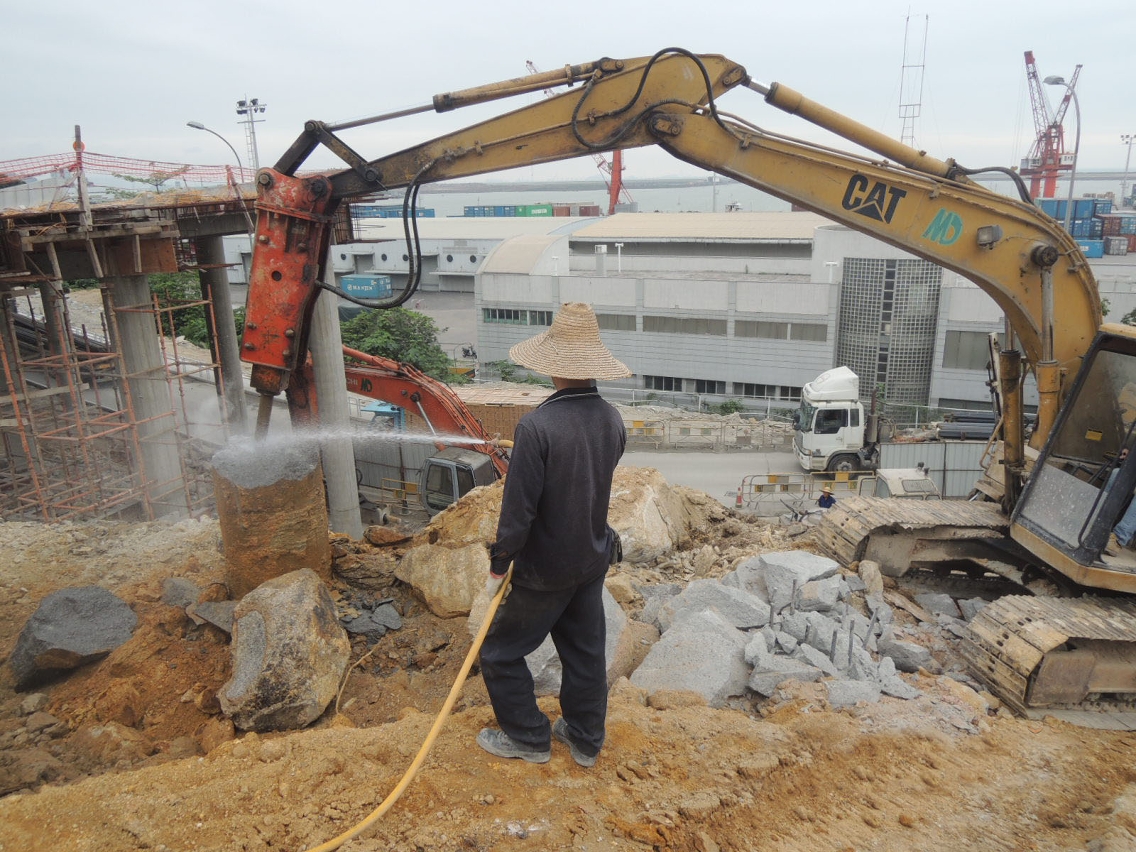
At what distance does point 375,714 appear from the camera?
509 centimetres

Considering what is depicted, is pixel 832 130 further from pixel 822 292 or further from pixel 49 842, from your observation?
pixel 822 292

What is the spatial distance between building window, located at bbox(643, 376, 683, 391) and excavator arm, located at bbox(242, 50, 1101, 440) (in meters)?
21.6

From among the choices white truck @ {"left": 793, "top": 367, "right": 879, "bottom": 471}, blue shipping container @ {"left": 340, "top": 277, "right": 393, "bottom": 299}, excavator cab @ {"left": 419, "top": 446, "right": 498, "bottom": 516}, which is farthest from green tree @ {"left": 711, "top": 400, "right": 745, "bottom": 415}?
blue shipping container @ {"left": 340, "top": 277, "right": 393, "bottom": 299}

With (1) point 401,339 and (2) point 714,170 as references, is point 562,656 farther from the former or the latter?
(1) point 401,339

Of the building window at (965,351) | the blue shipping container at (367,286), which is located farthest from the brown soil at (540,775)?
the blue shipping container at (367,286)

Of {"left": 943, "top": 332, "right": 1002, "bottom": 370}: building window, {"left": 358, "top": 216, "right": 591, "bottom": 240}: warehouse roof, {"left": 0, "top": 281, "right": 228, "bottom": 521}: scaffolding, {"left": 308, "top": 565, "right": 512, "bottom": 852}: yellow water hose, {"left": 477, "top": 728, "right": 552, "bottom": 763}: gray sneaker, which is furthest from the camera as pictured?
{"left": 358, "top": 216, "right": 591, "bottom": 240}: warehouse roof

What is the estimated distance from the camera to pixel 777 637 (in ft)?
17.2

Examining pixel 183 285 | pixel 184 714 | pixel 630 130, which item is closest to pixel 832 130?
pixel 630 130

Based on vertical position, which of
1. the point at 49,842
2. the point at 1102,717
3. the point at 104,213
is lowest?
the point at 1102,717

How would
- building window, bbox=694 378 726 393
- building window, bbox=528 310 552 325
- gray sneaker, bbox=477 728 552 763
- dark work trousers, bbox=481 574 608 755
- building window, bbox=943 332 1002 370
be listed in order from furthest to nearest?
building window, bbox=528 310 552 325 < building window, bbox=694 378 726 393 < building window, bbox=943 332 1002 370 < gray sneaker, bbox=477 728 552 763 < dark work trousers, bbox=481 574 608 755

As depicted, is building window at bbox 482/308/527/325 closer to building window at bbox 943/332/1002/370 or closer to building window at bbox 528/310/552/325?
building window at bbox 528/310/552/325

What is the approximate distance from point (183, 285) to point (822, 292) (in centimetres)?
2490

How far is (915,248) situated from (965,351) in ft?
66.3

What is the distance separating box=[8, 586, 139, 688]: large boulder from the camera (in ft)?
17.3
